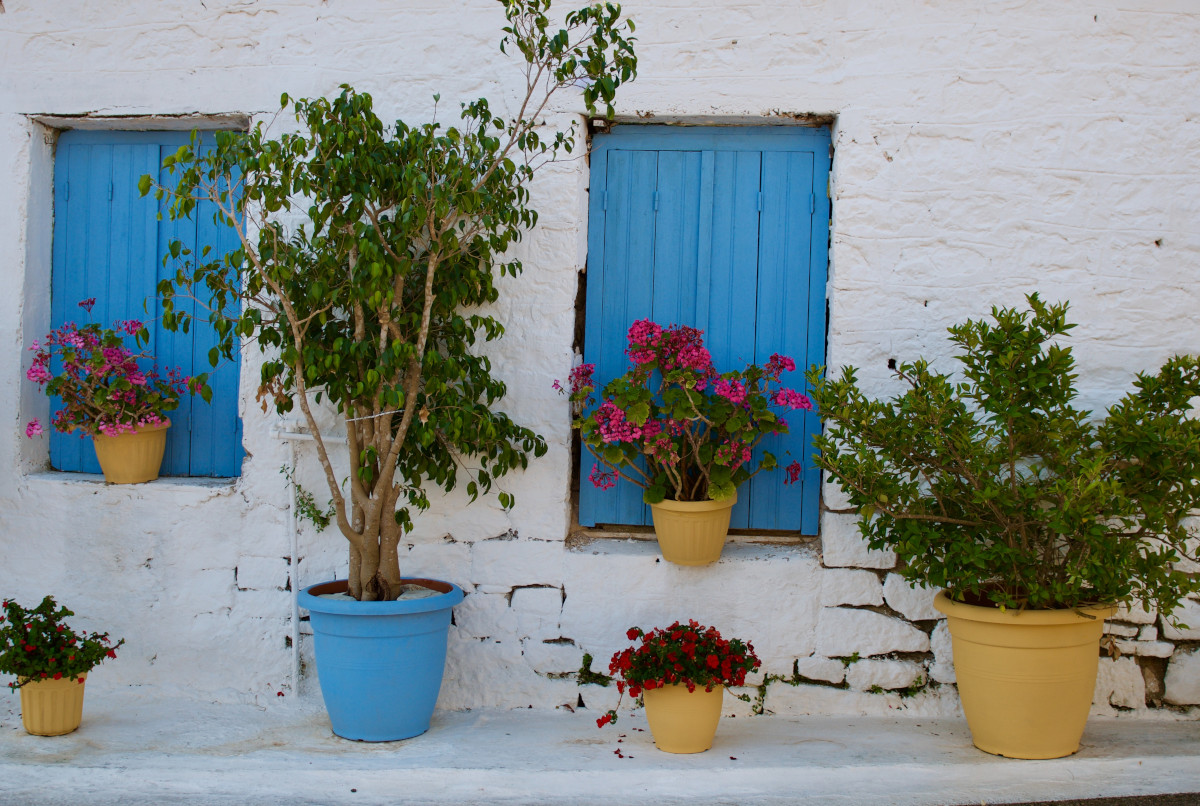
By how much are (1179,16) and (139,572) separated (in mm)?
4308

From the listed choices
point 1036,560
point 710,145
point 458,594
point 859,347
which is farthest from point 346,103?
point 1036,560

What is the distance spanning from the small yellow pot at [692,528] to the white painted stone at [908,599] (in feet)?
2.10

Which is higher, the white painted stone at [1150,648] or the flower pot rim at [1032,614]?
the flower pot rim at [1032,614]

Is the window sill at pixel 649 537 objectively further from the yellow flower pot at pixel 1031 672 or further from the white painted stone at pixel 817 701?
the yellow flower pot at pixel 1031 672

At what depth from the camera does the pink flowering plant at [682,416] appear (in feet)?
9.71

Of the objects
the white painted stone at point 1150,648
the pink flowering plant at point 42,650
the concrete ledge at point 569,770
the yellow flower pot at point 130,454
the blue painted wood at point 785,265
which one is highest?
the blue painted wood at point 785,265

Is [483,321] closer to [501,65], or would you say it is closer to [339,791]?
[501,65]

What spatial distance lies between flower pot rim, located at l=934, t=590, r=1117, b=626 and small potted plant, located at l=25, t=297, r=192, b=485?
286cm

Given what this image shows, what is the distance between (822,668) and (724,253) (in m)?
1.56

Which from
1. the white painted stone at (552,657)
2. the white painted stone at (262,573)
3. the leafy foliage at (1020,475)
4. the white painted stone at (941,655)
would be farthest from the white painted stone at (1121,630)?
the white painted stone at (262,573)

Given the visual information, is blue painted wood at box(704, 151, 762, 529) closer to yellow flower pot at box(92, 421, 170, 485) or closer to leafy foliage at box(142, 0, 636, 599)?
leafy foliage at box(142, 0, 636, 599)

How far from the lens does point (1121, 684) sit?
3.18 meters

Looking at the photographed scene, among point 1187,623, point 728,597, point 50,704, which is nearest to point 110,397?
point 50,704

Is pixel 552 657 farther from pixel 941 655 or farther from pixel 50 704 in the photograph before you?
pixel 50 704
